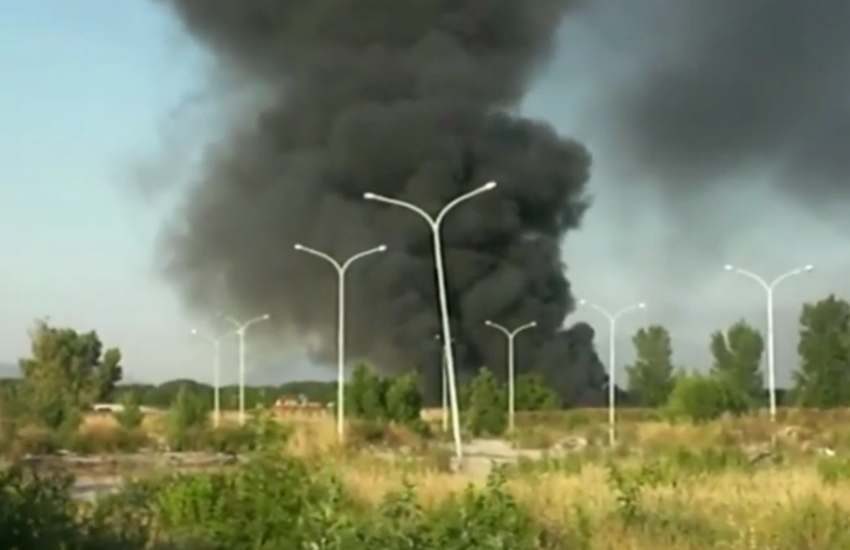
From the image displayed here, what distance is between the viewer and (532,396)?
6091 cm

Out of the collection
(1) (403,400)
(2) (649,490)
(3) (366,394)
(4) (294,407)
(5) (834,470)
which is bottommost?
(2) (649,490)

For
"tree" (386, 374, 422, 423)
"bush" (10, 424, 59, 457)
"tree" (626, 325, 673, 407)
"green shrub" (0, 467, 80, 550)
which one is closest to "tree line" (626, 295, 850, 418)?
"tree" (626, 325, 673, 407)

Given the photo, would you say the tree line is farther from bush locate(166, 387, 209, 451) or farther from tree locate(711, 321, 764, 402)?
bush locate(166, 387, 209, 451)

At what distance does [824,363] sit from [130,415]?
38.0 meters

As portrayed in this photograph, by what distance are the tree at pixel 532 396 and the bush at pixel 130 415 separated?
1848 cm

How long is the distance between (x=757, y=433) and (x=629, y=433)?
3499mm

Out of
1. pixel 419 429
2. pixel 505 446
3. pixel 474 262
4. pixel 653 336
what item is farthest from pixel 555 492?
pixel 653 336

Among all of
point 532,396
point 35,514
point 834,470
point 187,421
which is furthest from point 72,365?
point 35,514

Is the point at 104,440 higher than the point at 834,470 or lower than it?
higher

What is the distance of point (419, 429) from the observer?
43.2 meters

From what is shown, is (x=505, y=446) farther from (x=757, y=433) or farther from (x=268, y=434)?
(x=268, y=434)

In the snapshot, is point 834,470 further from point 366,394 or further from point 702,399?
point 702,399

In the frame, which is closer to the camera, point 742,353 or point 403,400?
point 403,400

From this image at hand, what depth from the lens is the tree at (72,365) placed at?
203ft
